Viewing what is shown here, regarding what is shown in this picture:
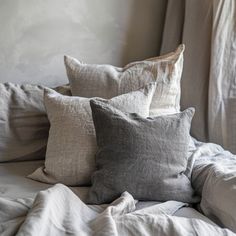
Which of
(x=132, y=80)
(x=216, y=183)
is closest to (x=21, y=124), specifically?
(x=132, y=80)

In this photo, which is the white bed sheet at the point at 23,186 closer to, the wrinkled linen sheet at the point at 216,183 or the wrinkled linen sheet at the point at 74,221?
the wrinkled linen sheet at the point at 216,183

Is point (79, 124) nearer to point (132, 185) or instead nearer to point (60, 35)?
point (132, 185)

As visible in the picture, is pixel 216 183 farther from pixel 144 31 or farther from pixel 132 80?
pixel 144 31

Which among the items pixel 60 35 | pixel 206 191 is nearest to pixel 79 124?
pixel 206 191

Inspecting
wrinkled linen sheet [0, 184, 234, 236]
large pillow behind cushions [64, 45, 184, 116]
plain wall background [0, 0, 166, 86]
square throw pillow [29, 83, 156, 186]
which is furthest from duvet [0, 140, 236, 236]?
plain wall background [0, 0, 166, 86]

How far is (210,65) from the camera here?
212 cm

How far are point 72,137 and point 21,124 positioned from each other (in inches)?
13.2

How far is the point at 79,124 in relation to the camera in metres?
1.63

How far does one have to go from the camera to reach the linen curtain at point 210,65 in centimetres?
207

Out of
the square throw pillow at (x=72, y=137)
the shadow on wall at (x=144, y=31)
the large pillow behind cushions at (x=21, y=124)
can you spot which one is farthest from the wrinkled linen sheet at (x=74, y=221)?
the shadow on wall at (x=144, y=31)

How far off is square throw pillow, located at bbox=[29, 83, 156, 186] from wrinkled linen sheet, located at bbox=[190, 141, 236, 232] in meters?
0.32

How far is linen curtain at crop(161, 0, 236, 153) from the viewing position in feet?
6.80

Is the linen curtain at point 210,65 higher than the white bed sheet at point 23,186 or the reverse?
higher

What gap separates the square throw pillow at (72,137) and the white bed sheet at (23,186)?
47 millimetres
